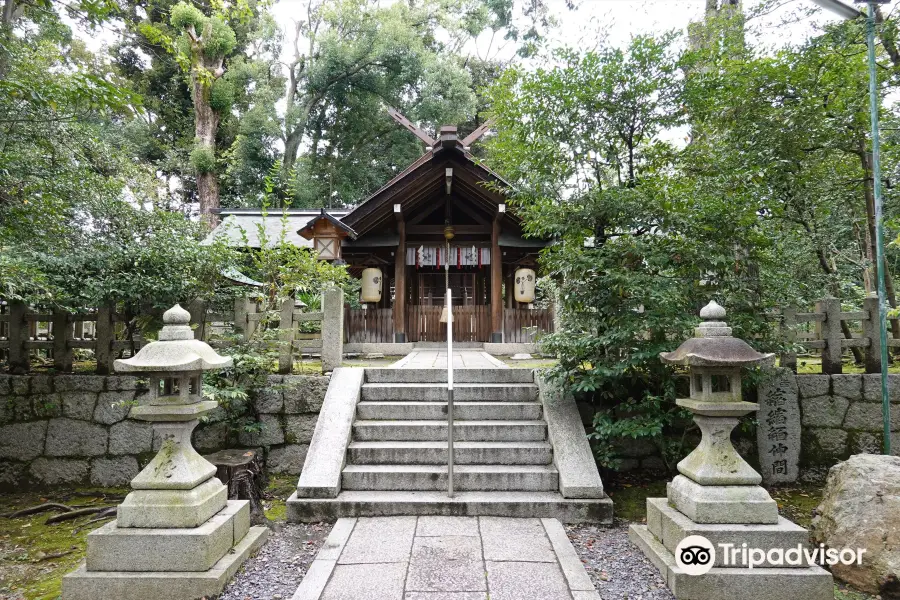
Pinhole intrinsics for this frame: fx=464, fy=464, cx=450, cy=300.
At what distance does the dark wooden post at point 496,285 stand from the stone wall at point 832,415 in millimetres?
5910

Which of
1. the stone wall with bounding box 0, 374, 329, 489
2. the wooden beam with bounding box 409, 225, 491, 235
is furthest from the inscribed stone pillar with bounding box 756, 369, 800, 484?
the wooden beam with bounding box 409, 225, 491, 235

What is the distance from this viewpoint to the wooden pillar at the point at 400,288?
35.5 feet

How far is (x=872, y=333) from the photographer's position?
18.2 ft

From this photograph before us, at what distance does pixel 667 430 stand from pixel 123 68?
24.0m

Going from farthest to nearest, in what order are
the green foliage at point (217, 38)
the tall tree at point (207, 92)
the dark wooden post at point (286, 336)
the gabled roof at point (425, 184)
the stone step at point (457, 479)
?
the tall tree at point (207, 92)
the green foliage at point (217, 38)
the gabled roof at point (425, 184)
the dark wooden post at point (286, 336)
the stone step at point (457, 479)

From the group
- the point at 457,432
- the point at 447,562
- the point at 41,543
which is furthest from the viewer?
the point at 457,432

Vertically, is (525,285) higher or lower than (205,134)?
lower

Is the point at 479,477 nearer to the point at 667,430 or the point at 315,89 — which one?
the point at 667,430

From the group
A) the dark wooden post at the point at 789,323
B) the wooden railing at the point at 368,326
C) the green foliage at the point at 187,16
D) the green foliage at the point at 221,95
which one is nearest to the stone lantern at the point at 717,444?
the dark wooden post at the point at 789,323

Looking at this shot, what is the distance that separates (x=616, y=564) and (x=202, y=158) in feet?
57.9

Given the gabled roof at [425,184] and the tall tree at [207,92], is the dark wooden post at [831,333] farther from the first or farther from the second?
the tall tree at [207,92]

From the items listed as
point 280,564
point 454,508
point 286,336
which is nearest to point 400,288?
point 286,336

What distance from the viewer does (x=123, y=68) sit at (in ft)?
63.3

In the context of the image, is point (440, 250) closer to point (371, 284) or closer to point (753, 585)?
point (371, 284)
